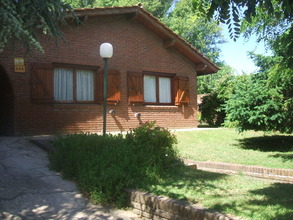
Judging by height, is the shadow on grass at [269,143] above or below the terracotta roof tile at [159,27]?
below

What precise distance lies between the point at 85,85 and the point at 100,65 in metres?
0.94

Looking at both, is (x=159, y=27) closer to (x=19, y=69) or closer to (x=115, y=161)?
(x=19, y=69)

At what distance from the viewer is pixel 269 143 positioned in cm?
1157

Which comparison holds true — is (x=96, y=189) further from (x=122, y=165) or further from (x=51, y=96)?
(x=51, y=96)

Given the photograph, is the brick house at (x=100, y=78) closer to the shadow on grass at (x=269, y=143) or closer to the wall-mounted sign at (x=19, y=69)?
the wall-mounted sign at (x=19, y=69)

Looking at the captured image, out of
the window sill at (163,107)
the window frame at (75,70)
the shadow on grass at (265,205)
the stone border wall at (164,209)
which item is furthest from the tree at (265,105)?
the stone border wall at (164,209)

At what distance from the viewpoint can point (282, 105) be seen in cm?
980

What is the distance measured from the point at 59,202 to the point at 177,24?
29.2 metres

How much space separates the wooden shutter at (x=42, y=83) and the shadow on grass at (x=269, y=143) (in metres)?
6.59

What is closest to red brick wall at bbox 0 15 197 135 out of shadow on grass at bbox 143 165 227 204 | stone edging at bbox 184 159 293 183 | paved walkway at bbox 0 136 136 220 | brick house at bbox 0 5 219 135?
brick house at bbox 0 5 219 135

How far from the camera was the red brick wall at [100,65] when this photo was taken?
400 inches

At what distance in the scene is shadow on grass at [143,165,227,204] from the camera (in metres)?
4.62

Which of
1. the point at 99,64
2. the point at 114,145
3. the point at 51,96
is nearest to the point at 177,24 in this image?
the point at 99,64

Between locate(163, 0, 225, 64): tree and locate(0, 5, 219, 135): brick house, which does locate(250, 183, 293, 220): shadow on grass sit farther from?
locate(163, 0, 225, 64): tree
